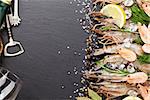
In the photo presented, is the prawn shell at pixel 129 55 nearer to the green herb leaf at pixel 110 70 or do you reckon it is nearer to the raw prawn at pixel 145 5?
the green herb leaf at pixel 110 70

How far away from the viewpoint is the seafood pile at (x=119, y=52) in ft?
6.83

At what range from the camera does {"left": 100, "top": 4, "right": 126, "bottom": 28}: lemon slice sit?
2172 millimetres

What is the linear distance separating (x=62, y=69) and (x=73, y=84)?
98 mm

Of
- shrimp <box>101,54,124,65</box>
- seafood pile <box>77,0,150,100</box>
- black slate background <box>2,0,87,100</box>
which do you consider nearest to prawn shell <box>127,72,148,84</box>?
seafood pile <box>77,0,150,100</box>

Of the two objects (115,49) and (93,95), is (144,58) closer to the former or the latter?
(115,49)

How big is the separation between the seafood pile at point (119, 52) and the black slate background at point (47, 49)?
8 cm

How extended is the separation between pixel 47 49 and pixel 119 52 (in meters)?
0.38

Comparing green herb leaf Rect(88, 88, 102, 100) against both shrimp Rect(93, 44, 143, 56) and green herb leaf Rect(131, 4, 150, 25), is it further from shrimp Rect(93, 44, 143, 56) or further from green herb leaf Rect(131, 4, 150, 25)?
green herb leaf Rect(131, 4, 150, 25)

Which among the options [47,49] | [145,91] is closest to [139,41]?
[145,91]

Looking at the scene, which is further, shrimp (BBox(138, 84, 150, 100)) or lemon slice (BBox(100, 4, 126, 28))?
lemon slice (BBox(100, 4, 126, 28))

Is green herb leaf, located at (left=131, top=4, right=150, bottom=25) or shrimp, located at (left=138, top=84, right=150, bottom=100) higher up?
green herb leaf, located at (left=131, top=4, right=150, bottom=25)

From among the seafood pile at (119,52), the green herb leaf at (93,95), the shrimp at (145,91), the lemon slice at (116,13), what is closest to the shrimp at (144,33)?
the seafood pile at (119,52)

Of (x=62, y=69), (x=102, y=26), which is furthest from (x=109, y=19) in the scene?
(x=62, y=69)

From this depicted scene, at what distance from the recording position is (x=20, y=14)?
7.45 ft
